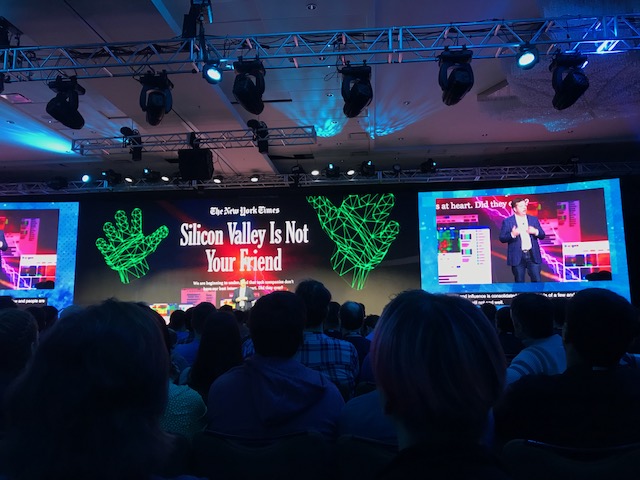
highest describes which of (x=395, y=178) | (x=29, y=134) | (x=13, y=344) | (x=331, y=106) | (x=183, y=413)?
(x=331, y=106)

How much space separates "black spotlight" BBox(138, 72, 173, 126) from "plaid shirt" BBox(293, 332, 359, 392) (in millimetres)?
4402

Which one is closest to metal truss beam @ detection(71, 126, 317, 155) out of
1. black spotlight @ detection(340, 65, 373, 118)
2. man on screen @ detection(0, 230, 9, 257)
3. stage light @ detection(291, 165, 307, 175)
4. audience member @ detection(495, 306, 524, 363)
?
stage light @ detection(291, 165, 307, 175)

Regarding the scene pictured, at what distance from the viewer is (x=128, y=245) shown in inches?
435

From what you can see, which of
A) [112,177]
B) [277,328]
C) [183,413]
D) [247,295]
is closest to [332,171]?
[247,295]

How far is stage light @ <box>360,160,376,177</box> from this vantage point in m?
9.75

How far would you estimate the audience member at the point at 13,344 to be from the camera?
5.33 feet

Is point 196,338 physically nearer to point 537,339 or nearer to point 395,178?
point 537,339

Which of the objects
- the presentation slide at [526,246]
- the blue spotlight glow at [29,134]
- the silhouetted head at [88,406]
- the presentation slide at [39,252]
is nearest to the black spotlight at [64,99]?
the blue spotlight glow at [29,134]

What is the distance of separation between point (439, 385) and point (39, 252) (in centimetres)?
1220

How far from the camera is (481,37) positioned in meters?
6.03

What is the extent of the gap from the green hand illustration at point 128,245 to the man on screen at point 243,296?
7.55 feet

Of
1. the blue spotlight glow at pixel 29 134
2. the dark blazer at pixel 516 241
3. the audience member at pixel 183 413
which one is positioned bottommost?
the audience member at pixel 183 413

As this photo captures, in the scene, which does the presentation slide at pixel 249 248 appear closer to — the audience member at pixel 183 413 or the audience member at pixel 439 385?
the audience member at pixel 183 413

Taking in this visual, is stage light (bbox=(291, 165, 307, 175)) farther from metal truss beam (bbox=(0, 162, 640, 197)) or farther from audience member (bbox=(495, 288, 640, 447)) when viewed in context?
audience member (bbox=(495, 288, 640, 447))
